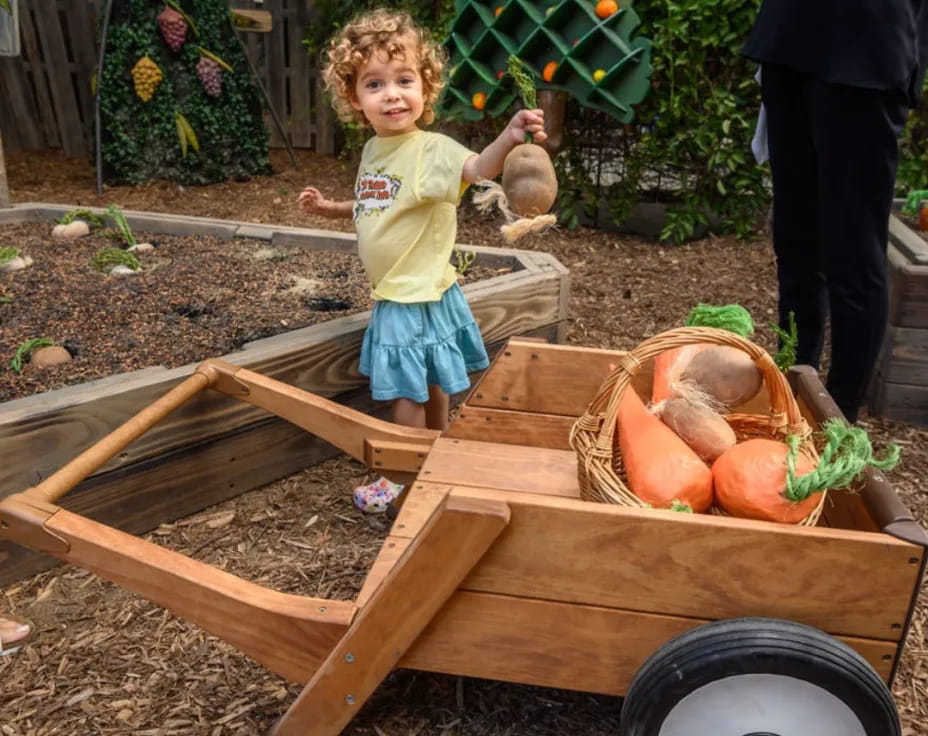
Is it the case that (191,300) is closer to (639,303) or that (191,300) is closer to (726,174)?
(639,303)

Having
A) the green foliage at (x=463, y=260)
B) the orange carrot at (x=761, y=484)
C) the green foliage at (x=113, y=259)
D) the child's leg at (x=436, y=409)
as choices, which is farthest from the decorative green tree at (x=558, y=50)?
the orange carrot at (x=761, y=484)

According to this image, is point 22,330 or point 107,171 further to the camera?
point 107,171

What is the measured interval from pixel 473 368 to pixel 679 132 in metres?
2.50

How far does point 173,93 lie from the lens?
5.15 m

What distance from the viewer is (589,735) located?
1.58m

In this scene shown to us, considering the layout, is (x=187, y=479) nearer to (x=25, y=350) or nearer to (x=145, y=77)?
(x=25, y=350)

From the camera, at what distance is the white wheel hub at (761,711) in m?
1.24

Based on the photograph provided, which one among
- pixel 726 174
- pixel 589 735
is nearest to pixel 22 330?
pixel 589 735

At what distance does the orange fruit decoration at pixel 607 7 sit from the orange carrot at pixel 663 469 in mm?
2871

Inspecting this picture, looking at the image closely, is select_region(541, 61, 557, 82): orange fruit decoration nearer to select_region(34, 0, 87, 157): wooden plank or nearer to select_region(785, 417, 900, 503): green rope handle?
select_region(785, 417, 900, 503): green rope handle

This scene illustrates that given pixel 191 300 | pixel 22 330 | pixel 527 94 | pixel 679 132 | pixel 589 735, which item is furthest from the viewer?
pixel 679 132

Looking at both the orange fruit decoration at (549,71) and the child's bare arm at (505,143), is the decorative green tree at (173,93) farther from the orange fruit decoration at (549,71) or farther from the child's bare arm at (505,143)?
the child's bare arm at (505,143)

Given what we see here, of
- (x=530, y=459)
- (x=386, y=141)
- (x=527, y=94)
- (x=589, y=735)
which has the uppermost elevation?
(x=527, y=94)

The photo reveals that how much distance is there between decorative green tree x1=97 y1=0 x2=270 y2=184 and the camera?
4969 millimetres
